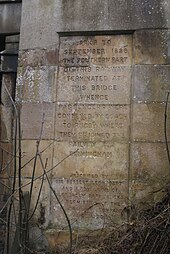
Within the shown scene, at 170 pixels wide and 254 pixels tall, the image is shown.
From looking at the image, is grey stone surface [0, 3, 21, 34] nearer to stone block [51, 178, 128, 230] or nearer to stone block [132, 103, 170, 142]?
stone block [132, 103, 170, 142]

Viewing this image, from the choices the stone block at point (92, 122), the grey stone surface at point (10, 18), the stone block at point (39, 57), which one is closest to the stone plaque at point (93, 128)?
the stone block at point (92, 122)

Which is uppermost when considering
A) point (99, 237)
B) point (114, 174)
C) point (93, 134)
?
point (93, 134)

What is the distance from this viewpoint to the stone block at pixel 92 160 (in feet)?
16.9

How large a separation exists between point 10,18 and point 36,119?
2040mm

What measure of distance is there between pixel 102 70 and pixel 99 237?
1.94 metres

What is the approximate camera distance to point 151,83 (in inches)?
206

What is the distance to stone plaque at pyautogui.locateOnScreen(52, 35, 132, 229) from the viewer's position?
202 inches

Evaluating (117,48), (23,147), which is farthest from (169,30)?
(23,147)

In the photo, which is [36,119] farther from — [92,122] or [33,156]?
[92,122]

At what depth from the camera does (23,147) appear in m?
5.39

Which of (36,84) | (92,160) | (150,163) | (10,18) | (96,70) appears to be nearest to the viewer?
(150,163)

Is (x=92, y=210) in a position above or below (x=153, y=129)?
below

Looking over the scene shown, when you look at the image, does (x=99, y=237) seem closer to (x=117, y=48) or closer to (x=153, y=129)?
(x=153, y=129)

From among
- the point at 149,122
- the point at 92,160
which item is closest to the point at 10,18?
the point at 92,160
